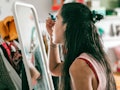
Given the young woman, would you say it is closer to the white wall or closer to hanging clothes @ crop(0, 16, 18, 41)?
hanging clothes @ crop(0, 16, 18, 41)

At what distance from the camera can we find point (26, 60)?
1.61m

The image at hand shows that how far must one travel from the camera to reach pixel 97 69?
48.7 inches

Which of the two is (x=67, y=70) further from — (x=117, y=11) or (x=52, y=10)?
(x=117, y=11)

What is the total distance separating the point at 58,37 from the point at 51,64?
0.42 meters

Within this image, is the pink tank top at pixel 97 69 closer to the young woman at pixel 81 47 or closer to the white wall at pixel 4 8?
the young woman at pixel 81 47

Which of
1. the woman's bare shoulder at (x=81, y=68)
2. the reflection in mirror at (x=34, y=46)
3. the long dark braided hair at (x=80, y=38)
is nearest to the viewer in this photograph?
the woman's bare shoulder at (x=81, y=68)

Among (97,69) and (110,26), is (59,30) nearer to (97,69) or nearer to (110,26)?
(97,69)

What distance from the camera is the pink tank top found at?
1215 millimetres

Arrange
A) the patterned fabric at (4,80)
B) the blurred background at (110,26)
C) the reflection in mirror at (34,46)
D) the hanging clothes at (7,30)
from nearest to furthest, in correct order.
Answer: the patterned fabric at (4,80) < the reflection in mirror at (34,46) < the hanging clothes at (7,30) < the blurred background at (110,26)

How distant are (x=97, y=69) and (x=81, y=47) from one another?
0.15 metres

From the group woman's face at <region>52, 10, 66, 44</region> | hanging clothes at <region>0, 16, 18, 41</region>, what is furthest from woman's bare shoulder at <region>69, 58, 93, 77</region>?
hanging clothes at <region>0, 16, 18, 41</region>

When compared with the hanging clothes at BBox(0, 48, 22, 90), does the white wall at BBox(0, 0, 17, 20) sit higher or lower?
higher

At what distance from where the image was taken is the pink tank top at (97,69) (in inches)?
47.8

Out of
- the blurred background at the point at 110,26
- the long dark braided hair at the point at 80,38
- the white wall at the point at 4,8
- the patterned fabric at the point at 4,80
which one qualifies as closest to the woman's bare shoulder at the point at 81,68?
the long dark braided hair at the point at 80,38
